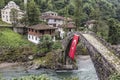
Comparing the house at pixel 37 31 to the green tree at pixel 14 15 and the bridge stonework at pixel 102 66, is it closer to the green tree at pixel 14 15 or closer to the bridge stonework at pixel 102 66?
the green tree at pixel 14 15

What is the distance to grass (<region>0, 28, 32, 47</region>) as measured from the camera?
61.5 metres

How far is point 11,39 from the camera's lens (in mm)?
63688

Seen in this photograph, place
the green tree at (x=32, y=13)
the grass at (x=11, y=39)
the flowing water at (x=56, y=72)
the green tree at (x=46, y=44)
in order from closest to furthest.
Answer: the flowing water at (x=56, y=72) → the green tree at (x=46, y=44) → the grass at (x=11, y=39) → the green tree at (x=32, y=13)

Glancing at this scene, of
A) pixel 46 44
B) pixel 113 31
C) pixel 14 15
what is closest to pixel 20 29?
pixel 14 15

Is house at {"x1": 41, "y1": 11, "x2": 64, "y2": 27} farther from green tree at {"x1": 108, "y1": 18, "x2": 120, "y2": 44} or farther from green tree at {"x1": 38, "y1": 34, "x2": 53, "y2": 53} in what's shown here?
green tree at {"x1": 38, "y1": 34, "x2": 53, "y2": 53}

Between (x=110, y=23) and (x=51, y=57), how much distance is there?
2083 centimetres

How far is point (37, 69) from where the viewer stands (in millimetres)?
52156

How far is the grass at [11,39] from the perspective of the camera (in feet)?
202

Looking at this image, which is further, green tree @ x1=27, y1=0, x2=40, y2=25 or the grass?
green tree @ x1=27, y1=0, x2=40, y2=25

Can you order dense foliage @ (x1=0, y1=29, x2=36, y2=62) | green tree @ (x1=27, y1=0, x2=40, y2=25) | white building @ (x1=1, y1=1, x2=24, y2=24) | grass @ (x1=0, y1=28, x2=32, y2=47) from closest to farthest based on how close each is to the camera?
1. dense foliage @ (x1=0, y1=29, x2=36, y2=62)
2. grass @ (x1=0, y1=28, x2=32, y2=47)
3. green tree @ (x1=27, y1=0, x2=40, y2=25)
4. white building @ (x1=1, y1=1, x2=24, y2=24)

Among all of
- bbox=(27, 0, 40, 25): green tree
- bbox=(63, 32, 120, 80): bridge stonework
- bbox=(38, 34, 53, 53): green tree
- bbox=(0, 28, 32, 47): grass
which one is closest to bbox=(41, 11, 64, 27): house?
bbox=(27, 0, 40, 25): green tree

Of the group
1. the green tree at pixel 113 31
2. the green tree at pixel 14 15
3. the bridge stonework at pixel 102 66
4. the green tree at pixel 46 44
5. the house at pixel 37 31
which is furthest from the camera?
the green tree at pixel 14 15

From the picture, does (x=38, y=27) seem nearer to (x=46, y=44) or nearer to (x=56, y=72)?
(x=46, y=44)

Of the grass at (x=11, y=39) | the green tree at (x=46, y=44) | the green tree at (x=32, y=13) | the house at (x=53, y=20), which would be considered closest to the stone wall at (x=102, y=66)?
the green tree at (x=46, y=44)
